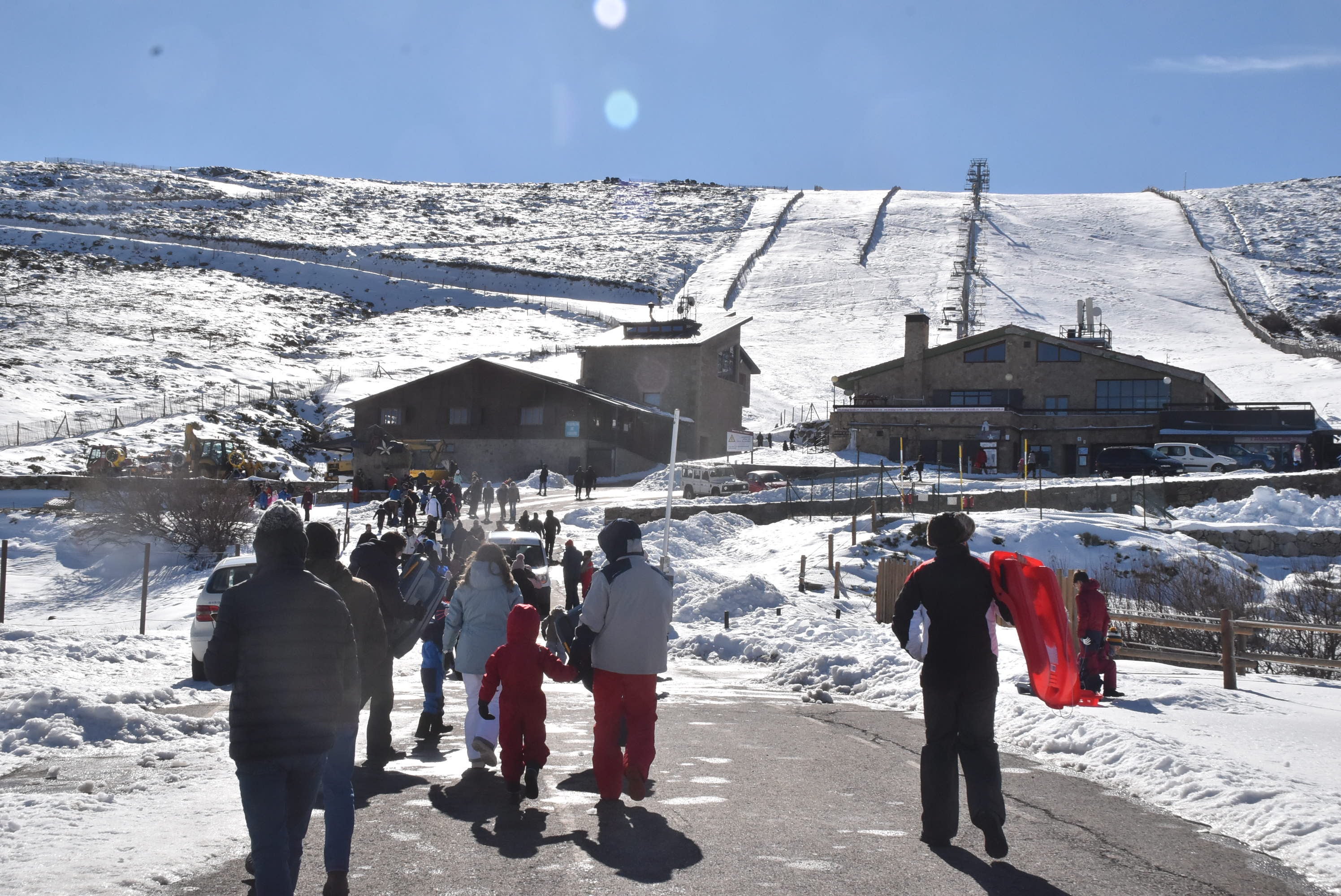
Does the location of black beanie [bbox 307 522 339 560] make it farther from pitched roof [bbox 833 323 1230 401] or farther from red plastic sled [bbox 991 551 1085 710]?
pitched roof [bbox 833 323 1230 401]

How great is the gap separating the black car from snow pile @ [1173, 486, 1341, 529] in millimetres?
7235

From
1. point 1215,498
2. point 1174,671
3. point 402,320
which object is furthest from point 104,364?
point 1174,671

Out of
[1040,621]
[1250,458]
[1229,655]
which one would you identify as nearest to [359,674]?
[1040,621]

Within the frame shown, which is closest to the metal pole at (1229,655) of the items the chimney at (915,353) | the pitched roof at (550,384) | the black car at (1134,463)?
the black car at (1134,463)

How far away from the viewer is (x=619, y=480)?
50906mm

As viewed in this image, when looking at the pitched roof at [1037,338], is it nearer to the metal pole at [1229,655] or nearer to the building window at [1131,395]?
the building window at [1131,395]

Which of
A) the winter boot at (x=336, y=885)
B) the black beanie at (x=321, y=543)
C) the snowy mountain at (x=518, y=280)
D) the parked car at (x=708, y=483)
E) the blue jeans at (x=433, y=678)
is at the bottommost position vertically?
the winter boot at (x=336, y=885)

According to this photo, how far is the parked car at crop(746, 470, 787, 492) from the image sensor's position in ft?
127

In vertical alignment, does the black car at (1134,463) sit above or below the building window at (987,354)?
below

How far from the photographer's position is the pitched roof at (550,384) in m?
53.8

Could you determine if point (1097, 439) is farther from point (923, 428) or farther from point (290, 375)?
point (290, 375)

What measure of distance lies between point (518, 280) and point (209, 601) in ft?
302

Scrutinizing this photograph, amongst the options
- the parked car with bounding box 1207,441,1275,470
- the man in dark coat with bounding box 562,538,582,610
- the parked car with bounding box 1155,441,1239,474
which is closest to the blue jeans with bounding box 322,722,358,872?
the man in dark coat with bounding box 562,538,582,610

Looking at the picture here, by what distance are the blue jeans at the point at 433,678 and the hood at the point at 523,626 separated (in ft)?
5.92
